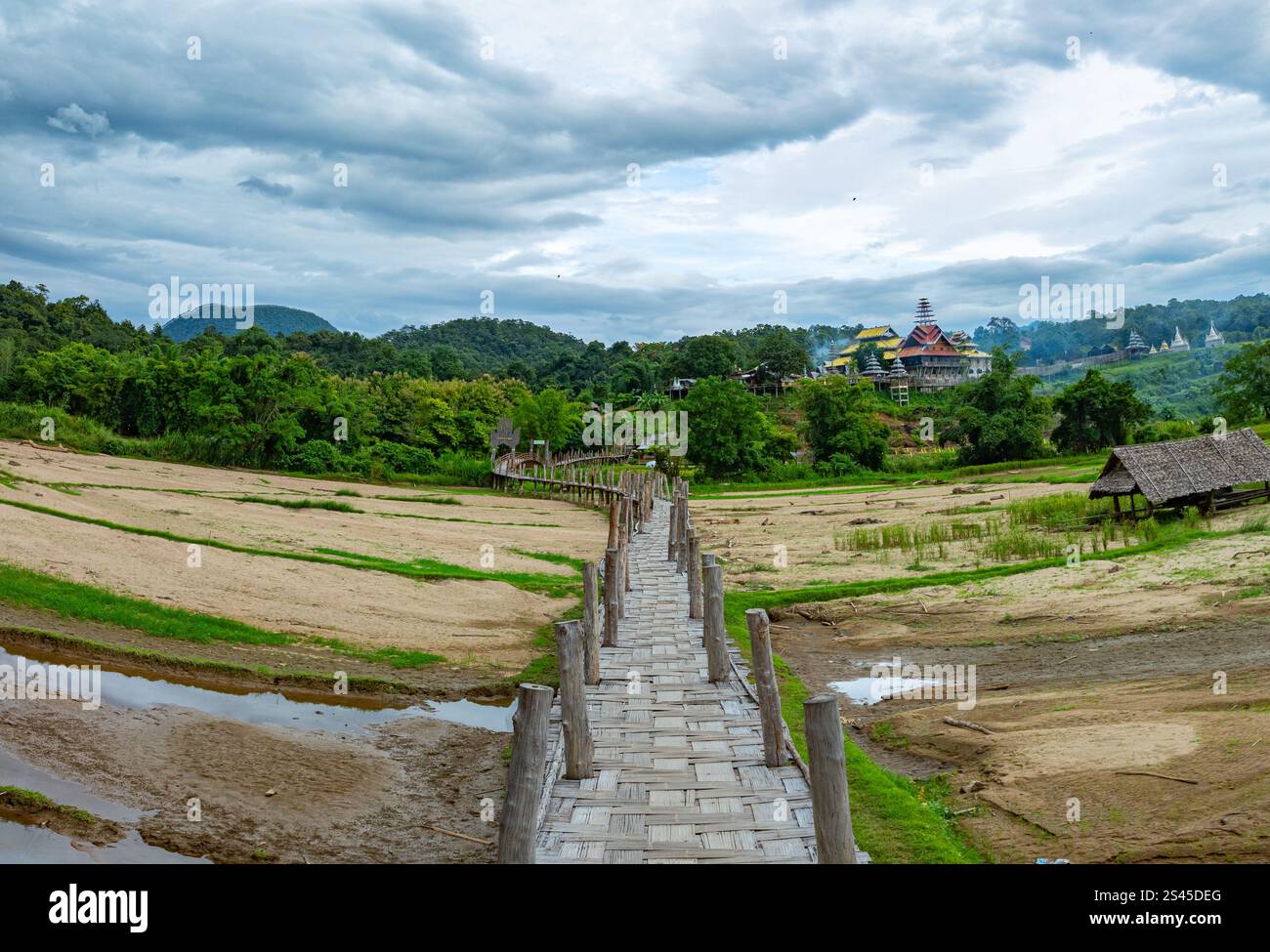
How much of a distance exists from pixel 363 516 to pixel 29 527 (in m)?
11.9

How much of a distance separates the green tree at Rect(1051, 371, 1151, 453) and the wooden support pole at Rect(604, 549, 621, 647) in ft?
143

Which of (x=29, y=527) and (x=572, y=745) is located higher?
(x=29, y=527)

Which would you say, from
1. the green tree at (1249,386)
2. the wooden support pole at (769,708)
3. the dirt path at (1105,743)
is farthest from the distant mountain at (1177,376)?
the wooden support pole at (769,708)

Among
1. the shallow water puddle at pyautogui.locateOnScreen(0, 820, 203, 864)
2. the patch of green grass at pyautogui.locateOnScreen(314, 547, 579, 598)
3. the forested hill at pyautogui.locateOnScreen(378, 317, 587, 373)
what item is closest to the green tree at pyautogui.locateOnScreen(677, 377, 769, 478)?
the patch of green grass at pyautogui.locateOnScreen(314, 547, 579, 598)

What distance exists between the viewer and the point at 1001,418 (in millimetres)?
49094

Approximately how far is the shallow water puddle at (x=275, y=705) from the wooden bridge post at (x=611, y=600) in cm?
168

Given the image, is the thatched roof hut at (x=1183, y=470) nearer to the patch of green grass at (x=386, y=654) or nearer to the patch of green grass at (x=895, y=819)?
the patch of green grass at (x=895, y=819)

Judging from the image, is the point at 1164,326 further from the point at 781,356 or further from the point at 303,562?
the point at 303,562

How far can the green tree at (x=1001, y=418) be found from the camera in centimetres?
4916

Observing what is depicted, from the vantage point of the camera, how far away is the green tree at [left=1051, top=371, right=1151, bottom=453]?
4866cm
